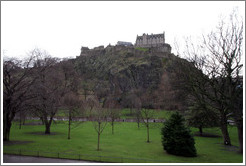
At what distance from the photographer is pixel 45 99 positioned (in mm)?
22359

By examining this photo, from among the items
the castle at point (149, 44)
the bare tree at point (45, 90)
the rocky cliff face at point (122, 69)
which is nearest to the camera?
the bare tree at point (45, 90)

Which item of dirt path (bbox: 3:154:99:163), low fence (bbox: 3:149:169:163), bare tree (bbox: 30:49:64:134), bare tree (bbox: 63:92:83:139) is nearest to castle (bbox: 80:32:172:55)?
bare tree (bbox: 63:92:83:139)

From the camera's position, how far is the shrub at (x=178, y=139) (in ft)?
59.5

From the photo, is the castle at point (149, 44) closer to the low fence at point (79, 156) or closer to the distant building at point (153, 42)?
the distant building at point (153, 42)

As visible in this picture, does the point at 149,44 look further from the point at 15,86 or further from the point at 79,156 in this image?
the point at 79,156

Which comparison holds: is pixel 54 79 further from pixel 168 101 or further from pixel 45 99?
pixel 168 101

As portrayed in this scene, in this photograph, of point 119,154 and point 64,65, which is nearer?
point 119,154

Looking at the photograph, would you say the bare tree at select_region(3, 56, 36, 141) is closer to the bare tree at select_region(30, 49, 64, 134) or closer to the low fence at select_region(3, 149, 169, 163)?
the bare tree at select_region(30, 49, 64, 134)

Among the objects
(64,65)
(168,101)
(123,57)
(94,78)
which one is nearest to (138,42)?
(123,57)

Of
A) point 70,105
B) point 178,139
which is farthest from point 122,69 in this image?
point 178,139

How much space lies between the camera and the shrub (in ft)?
59.5

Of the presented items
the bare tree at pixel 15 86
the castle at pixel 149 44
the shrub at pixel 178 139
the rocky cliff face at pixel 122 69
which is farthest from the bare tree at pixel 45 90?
the castle at pixel 149 44

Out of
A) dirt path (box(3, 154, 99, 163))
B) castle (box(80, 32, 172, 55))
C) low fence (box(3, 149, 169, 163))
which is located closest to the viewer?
dirt path (box(3, 154, 99, 163))

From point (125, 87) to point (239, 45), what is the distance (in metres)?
90.9
